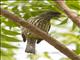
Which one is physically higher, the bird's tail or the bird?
the bird

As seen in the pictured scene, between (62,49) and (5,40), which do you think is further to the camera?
(5,40)

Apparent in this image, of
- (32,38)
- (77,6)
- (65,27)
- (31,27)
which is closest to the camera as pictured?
(31,27)

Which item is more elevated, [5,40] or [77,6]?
[77,6]

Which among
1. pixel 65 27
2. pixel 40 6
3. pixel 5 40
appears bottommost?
pixel 65 27

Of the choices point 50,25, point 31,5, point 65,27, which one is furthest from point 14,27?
point 65,27

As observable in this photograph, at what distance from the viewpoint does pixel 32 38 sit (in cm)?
186

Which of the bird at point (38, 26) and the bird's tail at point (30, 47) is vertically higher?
the bird at point (38, 26)

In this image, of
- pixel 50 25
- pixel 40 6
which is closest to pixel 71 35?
pixel 50 25

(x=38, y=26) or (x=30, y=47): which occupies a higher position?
(x=38, y=26)

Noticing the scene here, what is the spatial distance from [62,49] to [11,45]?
783 millimetres

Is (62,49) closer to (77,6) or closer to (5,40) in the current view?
(77,6)

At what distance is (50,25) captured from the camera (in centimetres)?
196

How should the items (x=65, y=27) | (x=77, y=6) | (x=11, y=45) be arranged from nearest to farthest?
(x=77, y=6) < (x=11, y=45) < (x=65, y=27)

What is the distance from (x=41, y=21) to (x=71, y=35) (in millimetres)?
234
